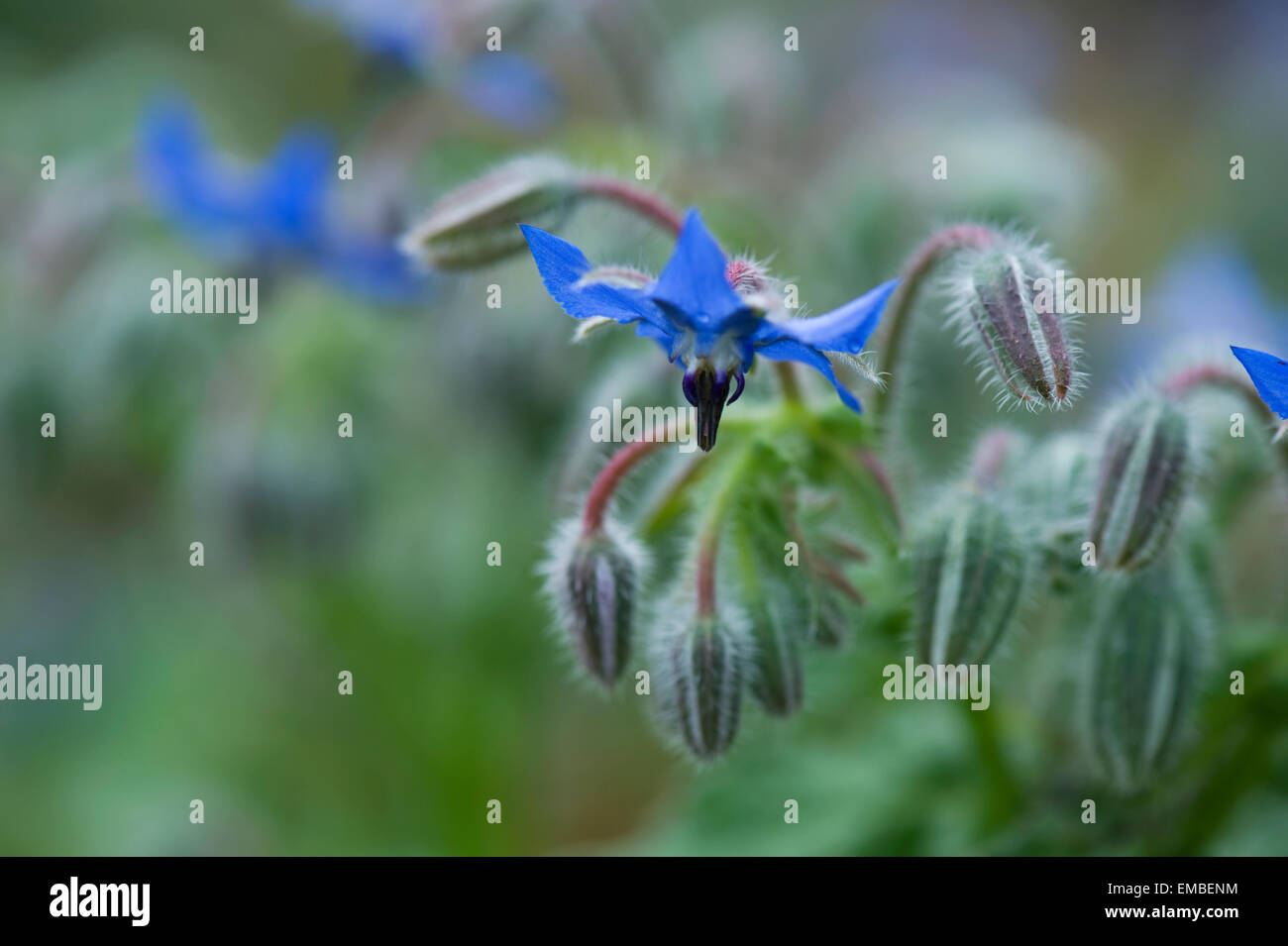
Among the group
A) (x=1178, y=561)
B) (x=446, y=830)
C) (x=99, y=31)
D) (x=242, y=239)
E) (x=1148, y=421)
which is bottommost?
(x=446, y=830)

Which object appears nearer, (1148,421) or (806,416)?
(1148,421)

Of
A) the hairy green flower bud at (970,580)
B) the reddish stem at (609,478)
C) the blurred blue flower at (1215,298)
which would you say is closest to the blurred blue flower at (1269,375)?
the hairy green flower bud at (970,580)

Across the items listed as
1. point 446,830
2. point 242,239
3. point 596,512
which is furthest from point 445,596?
point 596,512

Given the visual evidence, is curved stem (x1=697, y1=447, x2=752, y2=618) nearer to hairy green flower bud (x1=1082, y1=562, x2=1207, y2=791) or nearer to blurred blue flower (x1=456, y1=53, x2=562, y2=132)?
hairy green flower bud (x1=1082, y1=562, x2=1207, y2=791)

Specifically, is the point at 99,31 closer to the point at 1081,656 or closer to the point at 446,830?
the point at 446,830

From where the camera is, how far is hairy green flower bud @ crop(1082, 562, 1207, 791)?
60.3 inches

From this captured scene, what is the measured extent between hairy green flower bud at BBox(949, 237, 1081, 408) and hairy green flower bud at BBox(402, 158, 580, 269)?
0.51m

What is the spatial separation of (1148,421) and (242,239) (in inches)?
68.6

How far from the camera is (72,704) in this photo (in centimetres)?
380

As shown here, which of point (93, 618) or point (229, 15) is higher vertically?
point (229, 15)

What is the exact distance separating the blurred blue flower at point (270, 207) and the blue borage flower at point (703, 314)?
1.26m

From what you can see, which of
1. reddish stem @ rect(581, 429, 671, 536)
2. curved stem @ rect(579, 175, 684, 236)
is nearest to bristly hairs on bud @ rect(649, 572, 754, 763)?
reddish stem @ rect(581, 429, 671, 536)

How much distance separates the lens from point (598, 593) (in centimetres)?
141

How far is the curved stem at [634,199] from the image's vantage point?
154cm
